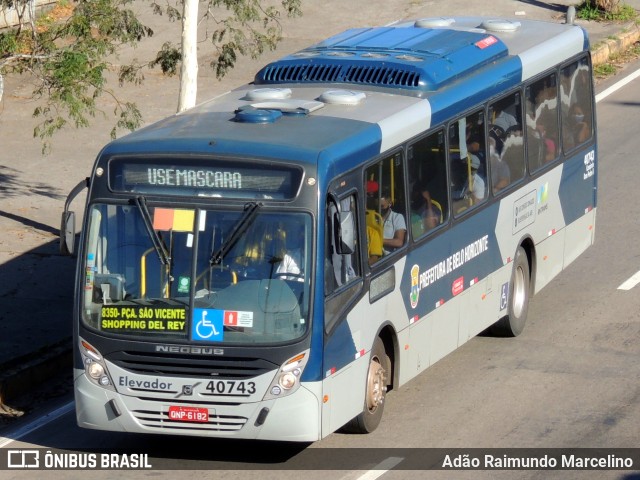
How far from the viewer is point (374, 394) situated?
11.7m

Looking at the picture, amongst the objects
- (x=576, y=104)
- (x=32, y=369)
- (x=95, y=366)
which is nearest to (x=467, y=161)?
(x=576, y=104)

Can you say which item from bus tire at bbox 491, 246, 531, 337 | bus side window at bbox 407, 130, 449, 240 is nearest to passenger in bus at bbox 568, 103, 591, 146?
bus tire at bbox 491, 246, 531, 337

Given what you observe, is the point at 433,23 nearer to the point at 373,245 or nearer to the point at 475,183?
the point at 475,183

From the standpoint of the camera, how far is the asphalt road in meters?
11.3

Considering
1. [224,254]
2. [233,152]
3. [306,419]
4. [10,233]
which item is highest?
[233,152]

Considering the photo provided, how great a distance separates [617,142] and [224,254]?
13169 millimetres

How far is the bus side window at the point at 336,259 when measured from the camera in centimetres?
1060

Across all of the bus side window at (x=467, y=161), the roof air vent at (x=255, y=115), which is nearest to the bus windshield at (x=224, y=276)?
the roof air vent at (x=255, y=115)

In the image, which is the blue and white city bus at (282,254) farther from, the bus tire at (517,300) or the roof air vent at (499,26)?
the roof air vent at (499,26)

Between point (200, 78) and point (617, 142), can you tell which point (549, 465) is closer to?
point (617, 142)

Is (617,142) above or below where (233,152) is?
below

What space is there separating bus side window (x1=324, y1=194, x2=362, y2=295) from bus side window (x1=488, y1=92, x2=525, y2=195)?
314cm

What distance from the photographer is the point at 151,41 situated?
27672mm

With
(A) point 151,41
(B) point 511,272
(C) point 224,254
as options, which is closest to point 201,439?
(C) point 224,254
